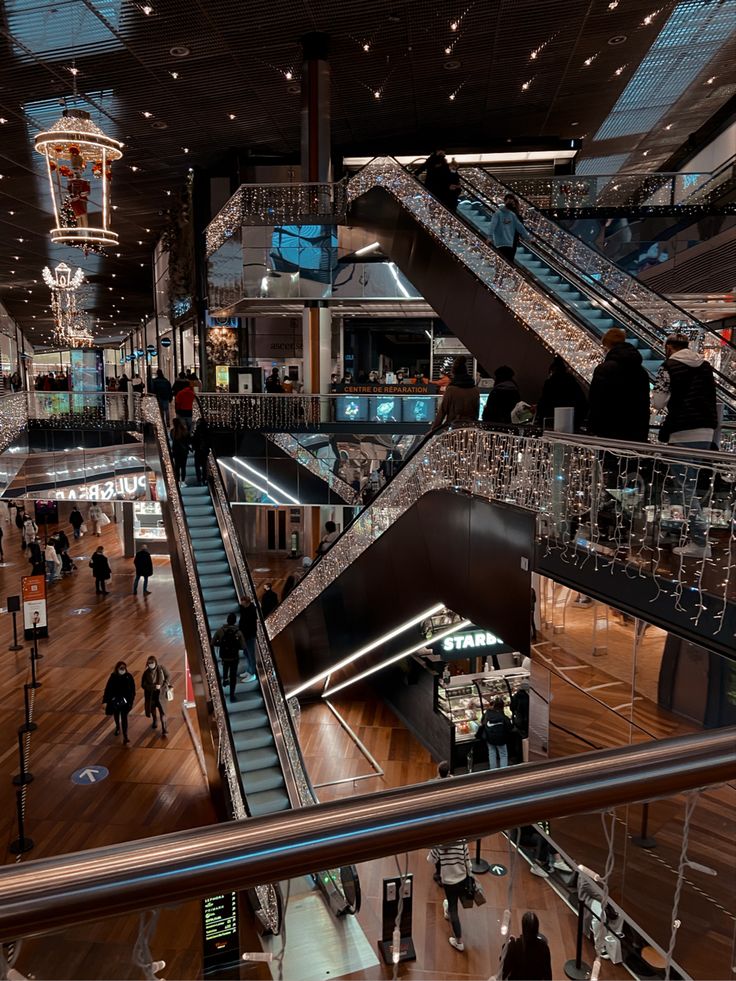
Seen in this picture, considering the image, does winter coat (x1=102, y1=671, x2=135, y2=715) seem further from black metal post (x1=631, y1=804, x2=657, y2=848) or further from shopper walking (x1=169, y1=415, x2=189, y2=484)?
black metal post (x1=631, y1=804, x2=657, y2=848)

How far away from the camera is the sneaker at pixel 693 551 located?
17.3 feet

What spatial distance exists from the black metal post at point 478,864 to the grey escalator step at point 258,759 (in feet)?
9.54

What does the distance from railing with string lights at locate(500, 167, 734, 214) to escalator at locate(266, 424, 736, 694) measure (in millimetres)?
8706

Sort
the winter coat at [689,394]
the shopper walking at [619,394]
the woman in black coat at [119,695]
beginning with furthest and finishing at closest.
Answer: the woman in black coat at [119,695] → the shopper walking at [619,394] → the winter coat at [689,394]

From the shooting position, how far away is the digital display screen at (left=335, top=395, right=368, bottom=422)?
1797 centimetres

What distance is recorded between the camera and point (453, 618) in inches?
581

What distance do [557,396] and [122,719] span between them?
9.70 m

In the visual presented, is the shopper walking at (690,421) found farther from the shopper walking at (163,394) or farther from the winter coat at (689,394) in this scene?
the shopper walking at (163,394)

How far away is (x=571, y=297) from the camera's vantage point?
34.0 feet

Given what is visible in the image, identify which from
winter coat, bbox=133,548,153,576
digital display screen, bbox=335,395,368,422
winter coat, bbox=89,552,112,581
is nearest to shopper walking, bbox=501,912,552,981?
digital display screen, bbox=335,395,368,422

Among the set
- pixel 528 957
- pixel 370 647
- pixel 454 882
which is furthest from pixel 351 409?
pixel 528 957

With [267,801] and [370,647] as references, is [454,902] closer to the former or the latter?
[267,801]

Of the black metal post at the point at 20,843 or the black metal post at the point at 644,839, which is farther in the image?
the black metal post at the point at 20,843

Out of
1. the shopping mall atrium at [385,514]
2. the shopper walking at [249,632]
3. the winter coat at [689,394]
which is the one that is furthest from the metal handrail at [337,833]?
the shopper walking at [249,632]
